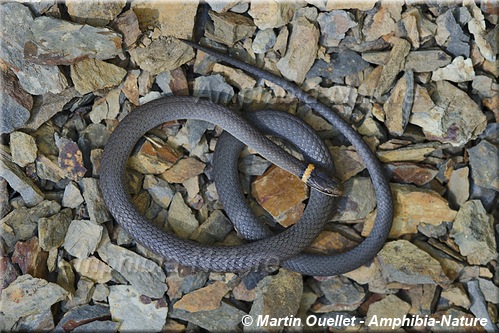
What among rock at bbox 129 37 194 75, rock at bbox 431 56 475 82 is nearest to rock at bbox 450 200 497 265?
rock at bbox 431 56 475 82

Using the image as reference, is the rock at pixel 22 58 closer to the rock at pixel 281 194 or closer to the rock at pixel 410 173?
the rock at pixel 281 194

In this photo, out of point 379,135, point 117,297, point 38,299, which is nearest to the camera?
point 38,299

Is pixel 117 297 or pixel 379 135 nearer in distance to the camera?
pixel 117 297

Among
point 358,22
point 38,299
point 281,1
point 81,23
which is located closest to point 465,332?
point 358,22

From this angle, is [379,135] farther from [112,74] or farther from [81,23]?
[81,23]

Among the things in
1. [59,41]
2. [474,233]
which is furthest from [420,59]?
[59,41]

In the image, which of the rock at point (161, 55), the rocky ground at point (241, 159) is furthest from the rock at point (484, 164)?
the rock at point (161, 55)
